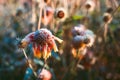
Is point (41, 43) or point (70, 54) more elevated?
point (41, 43)

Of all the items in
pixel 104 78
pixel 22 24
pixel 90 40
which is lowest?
pixel 104 78

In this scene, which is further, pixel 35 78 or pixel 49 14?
pixel 49 14

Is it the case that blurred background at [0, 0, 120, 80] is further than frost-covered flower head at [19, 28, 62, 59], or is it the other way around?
blurred background at [0, 0, 120, 80]

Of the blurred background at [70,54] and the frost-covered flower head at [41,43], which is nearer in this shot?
the frost-covered flower head at [41,43]

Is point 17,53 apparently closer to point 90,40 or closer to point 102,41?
point 102,41

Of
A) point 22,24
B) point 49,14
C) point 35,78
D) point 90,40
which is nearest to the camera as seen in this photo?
point 35,78

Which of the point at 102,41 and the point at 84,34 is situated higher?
the point at 84,34

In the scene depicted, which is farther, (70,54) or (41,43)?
(70,54)

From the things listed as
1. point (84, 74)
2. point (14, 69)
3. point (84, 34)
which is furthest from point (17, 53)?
point (84, 34)

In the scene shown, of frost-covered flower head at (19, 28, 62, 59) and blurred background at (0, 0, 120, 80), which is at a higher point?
frost-covered flower head at (19, 28, 62, 59)

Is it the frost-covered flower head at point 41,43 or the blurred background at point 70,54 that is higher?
the frost-covered flower head at point 41,43

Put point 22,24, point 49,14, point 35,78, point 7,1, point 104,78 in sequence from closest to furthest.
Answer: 1. point 35,78
2. point 49,14
3. point 104,78
4. point 22,24
5. point 7,1
